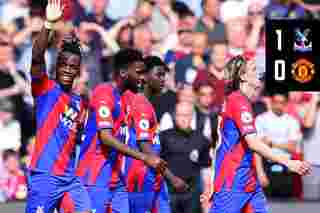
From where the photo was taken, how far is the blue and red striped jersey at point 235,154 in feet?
29.8

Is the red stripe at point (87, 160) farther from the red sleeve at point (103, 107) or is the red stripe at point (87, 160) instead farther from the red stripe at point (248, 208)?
the red stripe at point (248, 208)

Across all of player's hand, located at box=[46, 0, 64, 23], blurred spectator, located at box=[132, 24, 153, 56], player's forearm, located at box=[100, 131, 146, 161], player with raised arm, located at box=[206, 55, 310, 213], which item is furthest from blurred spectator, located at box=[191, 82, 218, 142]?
player's hand, located at box=[46, 0, 64, 23]

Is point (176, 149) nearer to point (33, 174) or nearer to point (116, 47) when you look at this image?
point (116, 47)

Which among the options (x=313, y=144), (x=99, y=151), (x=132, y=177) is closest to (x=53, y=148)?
(x=99, y=151)

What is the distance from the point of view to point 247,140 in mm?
8914

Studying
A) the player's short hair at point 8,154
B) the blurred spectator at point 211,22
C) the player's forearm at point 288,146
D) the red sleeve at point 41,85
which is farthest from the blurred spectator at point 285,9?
the red sleeve at point 41,85

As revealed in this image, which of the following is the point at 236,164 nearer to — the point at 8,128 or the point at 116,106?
the point at 116,106

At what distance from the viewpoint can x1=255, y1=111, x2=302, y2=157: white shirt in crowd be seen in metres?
13.0

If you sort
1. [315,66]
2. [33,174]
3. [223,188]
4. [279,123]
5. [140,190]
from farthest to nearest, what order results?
[279,123]
[315,66]
[140,190]
[223,188]
[33,174]

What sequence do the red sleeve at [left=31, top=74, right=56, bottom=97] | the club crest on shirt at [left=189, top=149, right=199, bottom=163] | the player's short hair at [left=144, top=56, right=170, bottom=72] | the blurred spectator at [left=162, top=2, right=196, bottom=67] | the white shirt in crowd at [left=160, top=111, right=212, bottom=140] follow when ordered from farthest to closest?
1. the blurred spectator at [left=162, top=2, right=196, bottom=67]
2. the white shirt in crowd at [left=160, top=111, right=212, bottom=140]
3. the club crest on shirt at [left=189, top=149, right=199, bottom=163]
4. the player's short hair at [left=144, top=56, right=170, bottom=72]
5. the red sleeve at [left=31, top=74, right=56, bottom=97]

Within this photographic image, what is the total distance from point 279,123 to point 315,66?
2614 millimetres

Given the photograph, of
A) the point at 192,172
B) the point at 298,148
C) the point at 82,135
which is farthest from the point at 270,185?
the point at 82,135

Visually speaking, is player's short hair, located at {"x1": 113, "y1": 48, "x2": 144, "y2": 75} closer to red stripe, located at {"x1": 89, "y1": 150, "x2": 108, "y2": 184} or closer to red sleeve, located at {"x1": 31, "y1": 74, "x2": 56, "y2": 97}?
red stripe, located at {"x1": 89, "y1": 150, "x2": 108, "y2": 184}

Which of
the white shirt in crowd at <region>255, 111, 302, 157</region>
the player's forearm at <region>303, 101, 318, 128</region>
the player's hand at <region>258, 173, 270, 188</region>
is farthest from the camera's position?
the player's forearm at <region>303, 101, 318, 128</region>
